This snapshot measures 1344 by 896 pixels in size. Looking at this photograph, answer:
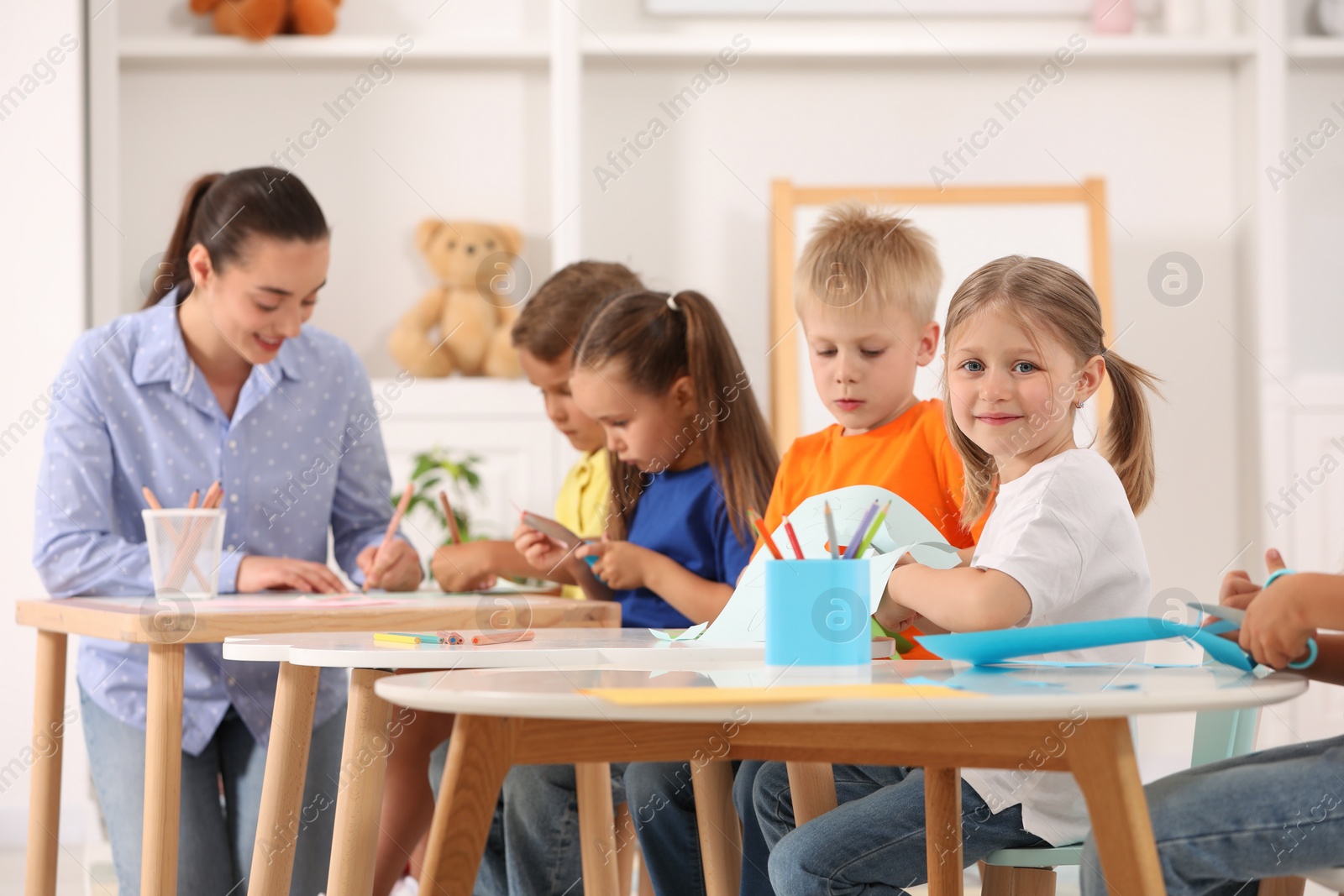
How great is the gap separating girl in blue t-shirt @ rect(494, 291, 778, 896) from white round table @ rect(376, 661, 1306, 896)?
0.80 m

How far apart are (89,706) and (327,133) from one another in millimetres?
1996

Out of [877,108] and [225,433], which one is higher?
[877,108]

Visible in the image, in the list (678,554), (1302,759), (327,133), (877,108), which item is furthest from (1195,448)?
(1302,759)

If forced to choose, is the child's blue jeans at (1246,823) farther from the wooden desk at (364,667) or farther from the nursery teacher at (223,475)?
the nursery teacher at (223,475)

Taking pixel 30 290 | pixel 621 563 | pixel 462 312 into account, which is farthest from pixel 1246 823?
pixel 30 290

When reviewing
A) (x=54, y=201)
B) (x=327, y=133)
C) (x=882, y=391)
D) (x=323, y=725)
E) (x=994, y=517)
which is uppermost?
(x=327, y=133)

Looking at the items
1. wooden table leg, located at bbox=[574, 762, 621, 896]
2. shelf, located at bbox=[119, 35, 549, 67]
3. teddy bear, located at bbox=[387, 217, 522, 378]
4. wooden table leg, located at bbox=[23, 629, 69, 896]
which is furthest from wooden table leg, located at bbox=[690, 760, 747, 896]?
shelf, located at bbox=[119, 35, 549, 67]

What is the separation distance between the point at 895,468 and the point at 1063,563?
461mm

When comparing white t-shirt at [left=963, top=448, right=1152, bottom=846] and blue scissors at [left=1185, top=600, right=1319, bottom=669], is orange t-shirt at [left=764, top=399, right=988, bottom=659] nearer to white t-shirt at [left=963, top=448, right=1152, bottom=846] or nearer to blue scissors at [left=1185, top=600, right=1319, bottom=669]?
white t-shirt at [left=963, top=448, right=1152, bottom=846]

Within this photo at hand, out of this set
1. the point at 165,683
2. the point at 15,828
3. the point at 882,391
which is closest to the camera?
the point at 165,683

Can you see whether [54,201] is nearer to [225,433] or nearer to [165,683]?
[225,433]

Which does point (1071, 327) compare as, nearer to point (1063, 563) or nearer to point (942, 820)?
point (1063, 563)

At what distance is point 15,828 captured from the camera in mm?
2844

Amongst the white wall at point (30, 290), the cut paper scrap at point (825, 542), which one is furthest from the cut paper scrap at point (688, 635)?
the white wall at point (30, 290)
